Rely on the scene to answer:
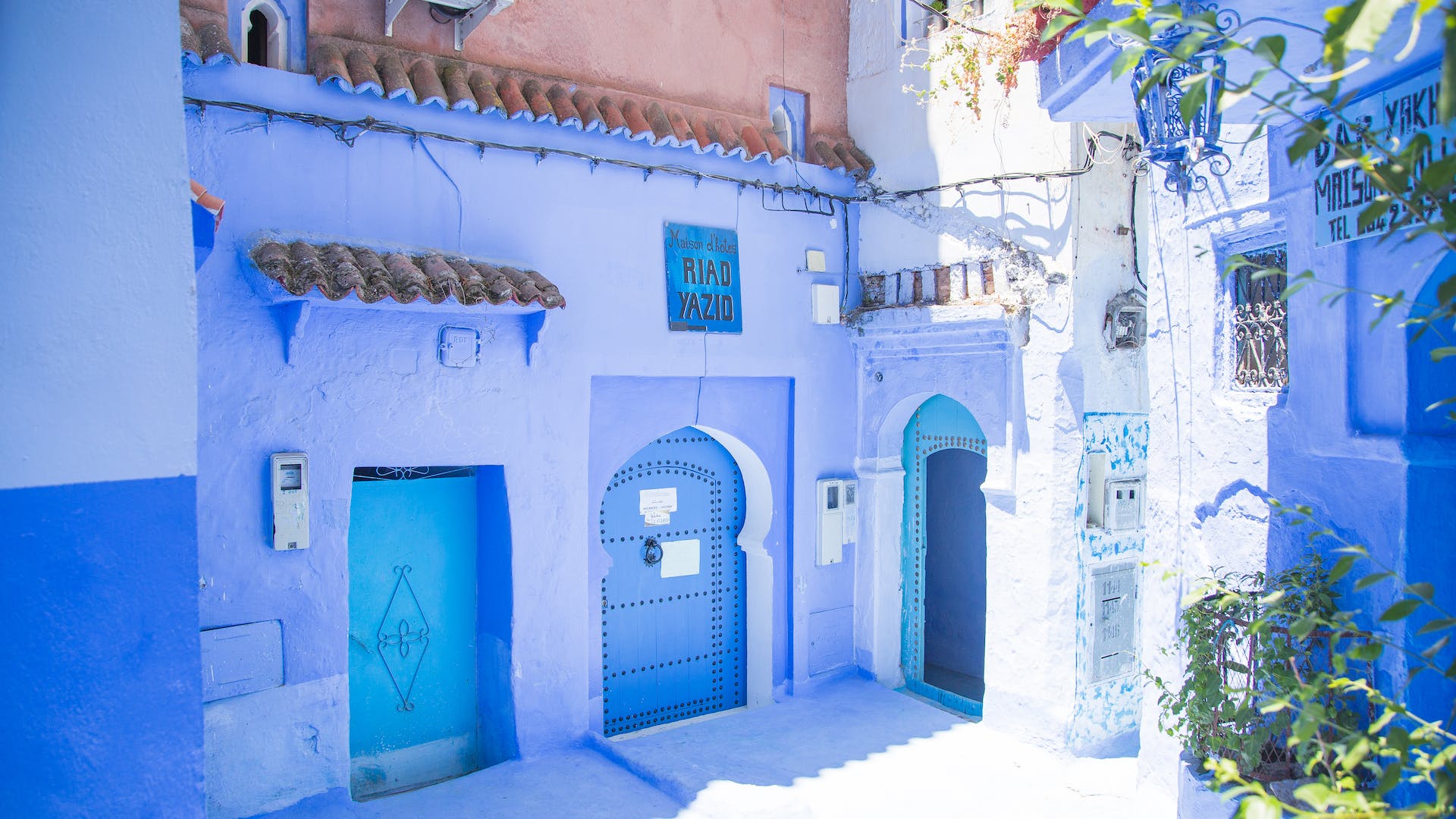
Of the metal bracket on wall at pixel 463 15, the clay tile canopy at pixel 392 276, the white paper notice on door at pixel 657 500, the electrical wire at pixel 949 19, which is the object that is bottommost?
the white paper notice on door at pixel 657 500

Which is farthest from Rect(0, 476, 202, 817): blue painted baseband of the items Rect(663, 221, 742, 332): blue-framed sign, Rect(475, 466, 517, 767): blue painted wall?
Rect(663, 221, 742, 332): blue-framed sign

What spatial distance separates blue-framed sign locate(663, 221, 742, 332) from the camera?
725 cm

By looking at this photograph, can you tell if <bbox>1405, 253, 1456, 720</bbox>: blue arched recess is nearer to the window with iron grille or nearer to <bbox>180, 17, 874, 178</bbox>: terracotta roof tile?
the window with iron grille

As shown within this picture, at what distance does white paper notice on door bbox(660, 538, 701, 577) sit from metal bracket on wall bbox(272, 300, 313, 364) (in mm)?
3259

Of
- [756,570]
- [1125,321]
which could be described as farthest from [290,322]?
[1125,321]

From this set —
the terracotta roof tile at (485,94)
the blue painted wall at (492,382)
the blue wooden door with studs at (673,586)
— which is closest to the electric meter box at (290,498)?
the blue painted wall at (492,382)

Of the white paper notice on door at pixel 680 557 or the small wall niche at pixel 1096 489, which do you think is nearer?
the small wall niche at pixel 1096 489

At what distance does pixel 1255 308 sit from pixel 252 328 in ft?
17.4

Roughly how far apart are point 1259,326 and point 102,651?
4.77 metres

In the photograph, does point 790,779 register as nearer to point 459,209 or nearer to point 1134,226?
point 459,209

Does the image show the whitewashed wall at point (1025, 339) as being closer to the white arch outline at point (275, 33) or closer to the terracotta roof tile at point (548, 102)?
the terracotta roof tile at point (548, 102)

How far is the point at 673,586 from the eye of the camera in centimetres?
779

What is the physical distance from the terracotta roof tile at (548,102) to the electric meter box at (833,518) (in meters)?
2.64

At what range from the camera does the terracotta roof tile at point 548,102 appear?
19.1ft
